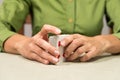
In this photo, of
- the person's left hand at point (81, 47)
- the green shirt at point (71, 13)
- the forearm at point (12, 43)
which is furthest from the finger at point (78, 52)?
the green shirt at point (71, 13)

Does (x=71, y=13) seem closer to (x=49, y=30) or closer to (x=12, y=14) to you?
(x=12, y=14)

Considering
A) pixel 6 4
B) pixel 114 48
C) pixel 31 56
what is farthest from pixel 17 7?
pixel 114 48

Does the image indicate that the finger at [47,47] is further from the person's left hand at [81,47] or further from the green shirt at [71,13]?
the green shirt at [71,13]

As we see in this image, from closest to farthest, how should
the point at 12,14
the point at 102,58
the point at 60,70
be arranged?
the point at 60,70 → the point at 102,58 → the point at 12,14

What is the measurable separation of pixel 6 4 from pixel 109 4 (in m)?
0.45

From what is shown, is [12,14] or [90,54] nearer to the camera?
[90,54]

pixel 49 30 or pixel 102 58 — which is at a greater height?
pixel 49 30

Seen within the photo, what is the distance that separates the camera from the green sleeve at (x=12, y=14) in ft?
3.55

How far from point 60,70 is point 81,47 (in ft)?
0.41

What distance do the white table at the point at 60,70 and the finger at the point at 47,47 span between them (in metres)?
0.04

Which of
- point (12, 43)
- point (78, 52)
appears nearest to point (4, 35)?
point (12, 43)

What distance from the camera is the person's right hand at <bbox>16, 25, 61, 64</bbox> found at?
0.83m

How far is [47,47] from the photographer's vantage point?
32.7 inches

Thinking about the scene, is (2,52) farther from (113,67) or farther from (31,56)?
(113,67)
